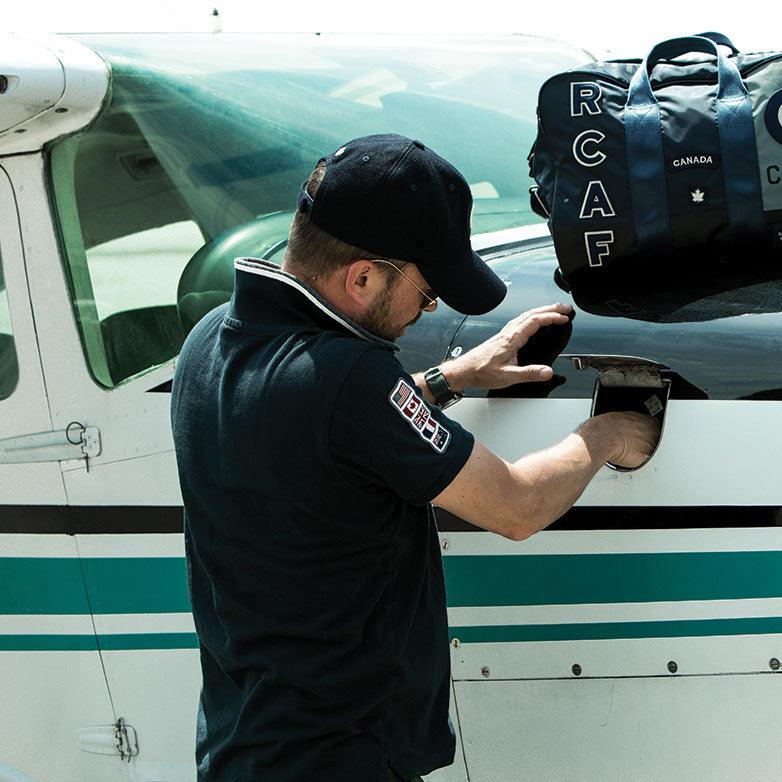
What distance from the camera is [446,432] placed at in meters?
1.97

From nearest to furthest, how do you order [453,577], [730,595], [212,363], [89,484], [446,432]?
1. [446,432]
2. [212,363]
3. [730,595]
4. [453,577]
5. [89,484]

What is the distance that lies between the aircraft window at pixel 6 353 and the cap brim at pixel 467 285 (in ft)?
4.00

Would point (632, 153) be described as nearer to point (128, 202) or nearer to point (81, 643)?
point (128, 202)

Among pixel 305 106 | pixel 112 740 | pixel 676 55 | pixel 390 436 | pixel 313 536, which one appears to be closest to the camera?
pixel 390 436

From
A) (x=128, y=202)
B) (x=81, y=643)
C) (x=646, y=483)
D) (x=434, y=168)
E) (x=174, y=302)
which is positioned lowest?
(x=81, y=643)

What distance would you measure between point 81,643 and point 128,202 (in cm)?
103

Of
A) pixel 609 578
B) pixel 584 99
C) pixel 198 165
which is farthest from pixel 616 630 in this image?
pixel 198 165

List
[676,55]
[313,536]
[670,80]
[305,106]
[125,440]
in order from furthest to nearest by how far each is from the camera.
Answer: [305,106]
[125,440]
[676,55]
[670,80]
[313,536]

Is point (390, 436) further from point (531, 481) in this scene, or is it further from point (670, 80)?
point (670, 80)

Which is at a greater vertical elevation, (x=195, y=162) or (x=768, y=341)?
(x=195, y=162)

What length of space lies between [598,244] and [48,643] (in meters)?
1.53

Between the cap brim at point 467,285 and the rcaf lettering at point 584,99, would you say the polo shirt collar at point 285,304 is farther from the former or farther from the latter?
the rcaf lettering at point 584,99

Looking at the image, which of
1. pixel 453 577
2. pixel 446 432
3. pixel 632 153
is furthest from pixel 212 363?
pixel 632 153

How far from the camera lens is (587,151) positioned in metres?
2.46
